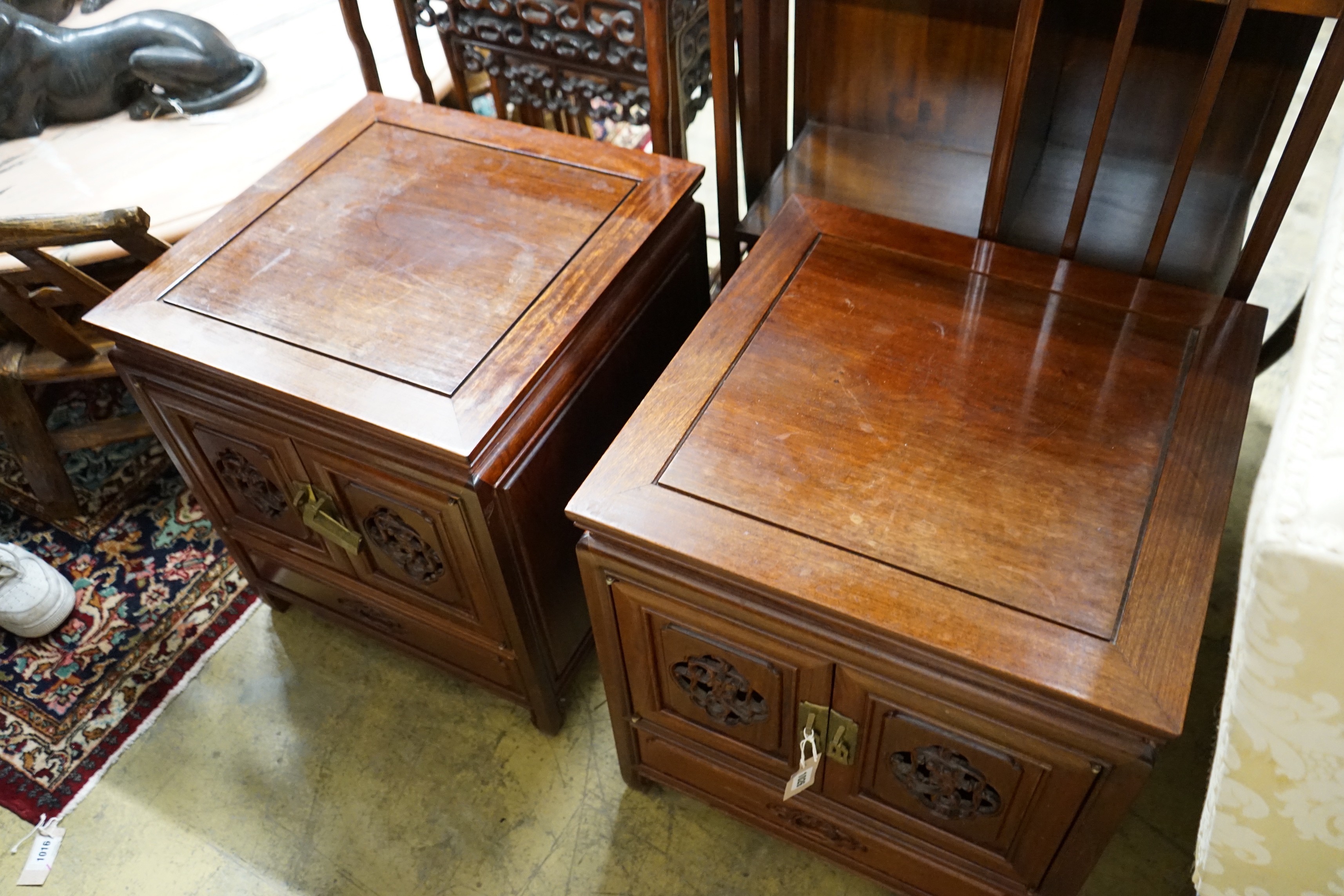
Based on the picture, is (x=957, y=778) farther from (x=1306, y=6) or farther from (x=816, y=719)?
(x=1306, y=6)

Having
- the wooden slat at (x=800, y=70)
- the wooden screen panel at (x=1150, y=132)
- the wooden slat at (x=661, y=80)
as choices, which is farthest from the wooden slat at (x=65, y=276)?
the wooden screen panel at (x=1150, y=132)

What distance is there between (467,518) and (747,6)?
71 cm

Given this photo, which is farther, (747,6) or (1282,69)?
(747,6)

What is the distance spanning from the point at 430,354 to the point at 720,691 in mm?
434

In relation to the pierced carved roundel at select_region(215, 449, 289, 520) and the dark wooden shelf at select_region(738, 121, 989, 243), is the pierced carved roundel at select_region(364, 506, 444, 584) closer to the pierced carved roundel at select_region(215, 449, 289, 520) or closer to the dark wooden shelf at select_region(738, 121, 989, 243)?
the pierced carved roundel at select_region(215, 449, 289, 520)

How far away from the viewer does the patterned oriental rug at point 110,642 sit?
1.29 m

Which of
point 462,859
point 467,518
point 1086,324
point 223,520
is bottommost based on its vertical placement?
point 462,859

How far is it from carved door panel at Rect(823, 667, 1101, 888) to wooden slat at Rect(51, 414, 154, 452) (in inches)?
47.5

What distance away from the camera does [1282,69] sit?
107cm

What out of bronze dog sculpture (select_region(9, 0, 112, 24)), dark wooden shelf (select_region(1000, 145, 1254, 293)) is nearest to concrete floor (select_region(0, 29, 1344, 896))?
dark wooden shelf (select_region(1000, 145, 1254, 293))

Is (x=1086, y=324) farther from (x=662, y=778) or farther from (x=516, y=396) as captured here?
(x=662, y=778)

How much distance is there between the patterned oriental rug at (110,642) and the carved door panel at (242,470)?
0.26m

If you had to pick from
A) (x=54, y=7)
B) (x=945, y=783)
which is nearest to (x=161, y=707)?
(x=945, y=783)

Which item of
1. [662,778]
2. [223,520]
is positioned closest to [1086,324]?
[662,778]
